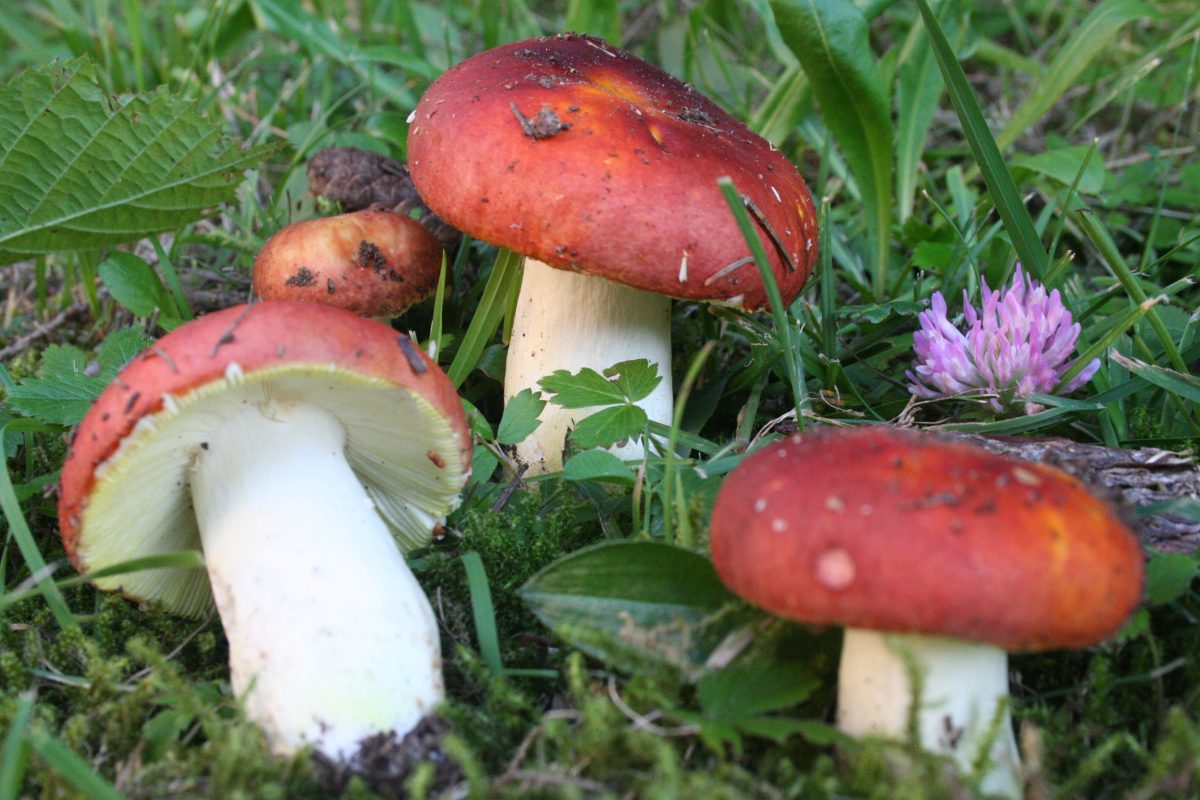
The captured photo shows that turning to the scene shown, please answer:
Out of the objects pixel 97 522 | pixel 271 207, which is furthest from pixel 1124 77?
pixel 97 522

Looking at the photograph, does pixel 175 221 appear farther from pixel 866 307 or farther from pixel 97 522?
pixel 866 307

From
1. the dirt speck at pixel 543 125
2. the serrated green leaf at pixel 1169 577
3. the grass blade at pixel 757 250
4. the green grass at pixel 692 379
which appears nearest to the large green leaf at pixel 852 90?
the green grass at pixel 692 379

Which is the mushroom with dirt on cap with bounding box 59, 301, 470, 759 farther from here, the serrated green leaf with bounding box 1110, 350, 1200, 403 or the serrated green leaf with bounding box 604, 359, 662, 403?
the serrated green leaf with bounding box 1110, 350, 1200, 403

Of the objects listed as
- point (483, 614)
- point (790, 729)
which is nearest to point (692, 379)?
point (483, 614)

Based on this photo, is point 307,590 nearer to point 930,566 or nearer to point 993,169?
point 930,566

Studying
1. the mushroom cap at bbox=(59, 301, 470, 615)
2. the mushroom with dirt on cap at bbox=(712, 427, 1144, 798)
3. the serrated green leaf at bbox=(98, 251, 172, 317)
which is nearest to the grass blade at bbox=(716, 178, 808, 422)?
the mushroom with dirt on cap at bbox=(712, 427, 1144, 798)
